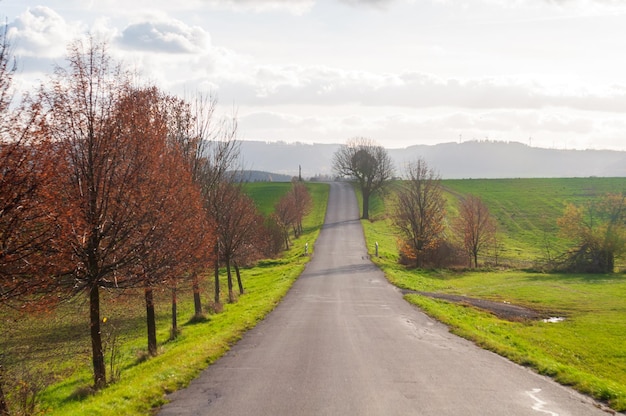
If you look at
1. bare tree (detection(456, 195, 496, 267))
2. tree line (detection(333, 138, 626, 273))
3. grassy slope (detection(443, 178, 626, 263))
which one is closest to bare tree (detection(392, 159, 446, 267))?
tree line (detection(333, 138, 626, 273))

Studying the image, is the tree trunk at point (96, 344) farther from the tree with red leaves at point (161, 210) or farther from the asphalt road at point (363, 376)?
the asphalt road at point (363, 376)

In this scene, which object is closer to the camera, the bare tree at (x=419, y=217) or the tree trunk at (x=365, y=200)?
the bare tree at (x=419, y=217)

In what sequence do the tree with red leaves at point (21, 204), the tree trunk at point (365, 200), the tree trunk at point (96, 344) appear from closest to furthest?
the tree with red leaves at point (21, 204) → the tree trunk at point (96, 344) → the tree trunk at point (365, 200)

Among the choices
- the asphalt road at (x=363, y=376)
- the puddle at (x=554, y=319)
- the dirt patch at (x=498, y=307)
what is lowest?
the puddle at (x=554, y=319)

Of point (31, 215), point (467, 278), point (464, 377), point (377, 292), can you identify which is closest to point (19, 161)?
point (31, 215)

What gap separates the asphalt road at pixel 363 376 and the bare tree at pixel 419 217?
27050 millimetres

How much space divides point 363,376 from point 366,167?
67373 millimetres

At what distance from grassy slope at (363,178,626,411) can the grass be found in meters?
8.67

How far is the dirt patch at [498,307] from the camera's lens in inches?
1113

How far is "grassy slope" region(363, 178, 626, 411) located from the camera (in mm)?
14773

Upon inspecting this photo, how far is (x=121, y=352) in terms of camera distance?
2125 cm

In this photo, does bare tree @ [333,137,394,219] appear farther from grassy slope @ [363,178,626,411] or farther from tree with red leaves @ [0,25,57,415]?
tree with red leaves @ [0,25,57,415]

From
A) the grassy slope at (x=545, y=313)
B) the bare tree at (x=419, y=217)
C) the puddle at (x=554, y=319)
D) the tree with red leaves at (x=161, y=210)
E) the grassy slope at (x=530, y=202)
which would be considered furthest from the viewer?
the grassy slope at (x=530, y=202)

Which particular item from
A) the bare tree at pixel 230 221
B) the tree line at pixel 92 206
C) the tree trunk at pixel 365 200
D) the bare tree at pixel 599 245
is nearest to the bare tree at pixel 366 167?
the tree trunk at pixel 365 200
